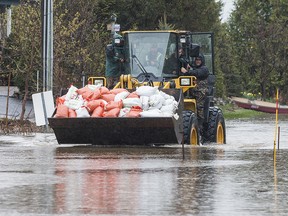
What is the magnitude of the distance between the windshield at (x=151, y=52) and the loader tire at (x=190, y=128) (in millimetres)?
1890

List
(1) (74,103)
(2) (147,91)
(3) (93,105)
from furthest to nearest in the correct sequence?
(1) (74,103)
(3) (93,105)
(2) (147,91)

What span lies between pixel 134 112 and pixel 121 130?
17.2 inches

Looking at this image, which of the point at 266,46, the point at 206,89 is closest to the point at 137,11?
the point at 266,46

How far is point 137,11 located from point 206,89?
2956 centimetres

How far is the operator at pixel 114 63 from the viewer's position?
25.9 metres

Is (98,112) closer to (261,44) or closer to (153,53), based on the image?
(153,53)

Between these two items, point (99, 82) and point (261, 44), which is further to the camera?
point (261, 44)

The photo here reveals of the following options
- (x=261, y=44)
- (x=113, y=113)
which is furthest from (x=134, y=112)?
(x=261, y=44)

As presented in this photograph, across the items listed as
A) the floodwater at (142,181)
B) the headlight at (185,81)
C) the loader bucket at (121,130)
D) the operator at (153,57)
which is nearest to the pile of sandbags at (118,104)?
the loader bucket at (121,130)

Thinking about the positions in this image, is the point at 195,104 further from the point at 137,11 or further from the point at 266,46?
the point at 266,46

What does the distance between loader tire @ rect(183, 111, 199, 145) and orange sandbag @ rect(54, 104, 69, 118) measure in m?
2.52

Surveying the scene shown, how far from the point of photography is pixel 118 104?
2247 cm

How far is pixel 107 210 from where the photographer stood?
1150 cm

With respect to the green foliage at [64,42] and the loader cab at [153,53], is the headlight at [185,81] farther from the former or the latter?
the green foliage at [64,42]
